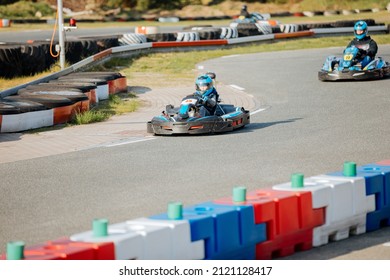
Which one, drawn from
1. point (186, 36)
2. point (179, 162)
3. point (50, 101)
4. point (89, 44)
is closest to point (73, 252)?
point (179, 162)

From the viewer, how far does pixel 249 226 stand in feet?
21.2

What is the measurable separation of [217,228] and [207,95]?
6338 mm

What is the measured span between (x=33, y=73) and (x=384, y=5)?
3215 cm

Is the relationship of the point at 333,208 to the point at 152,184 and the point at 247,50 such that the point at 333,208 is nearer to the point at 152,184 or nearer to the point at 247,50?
the point at 152,184

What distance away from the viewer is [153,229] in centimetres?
591

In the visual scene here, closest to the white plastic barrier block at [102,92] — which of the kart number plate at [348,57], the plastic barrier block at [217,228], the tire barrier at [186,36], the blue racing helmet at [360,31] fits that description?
the kart number plate at [348,57]

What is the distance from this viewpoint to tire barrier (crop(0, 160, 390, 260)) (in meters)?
5.73

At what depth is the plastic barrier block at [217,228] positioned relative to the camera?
617 cm

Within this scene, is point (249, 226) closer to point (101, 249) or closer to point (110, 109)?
point (101, 249)

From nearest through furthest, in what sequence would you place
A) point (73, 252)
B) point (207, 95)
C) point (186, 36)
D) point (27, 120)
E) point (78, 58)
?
point (73, 252) → point (207, 95) → point (27, 120) → point (78, 58) → point (186, 36)

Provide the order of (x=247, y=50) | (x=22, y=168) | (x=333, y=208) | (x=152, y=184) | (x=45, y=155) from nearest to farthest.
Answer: (x=333, y=208)
(x=152, y=184)
(x=22, y=168)
(x=45, y=155)
(x=247, y=50)

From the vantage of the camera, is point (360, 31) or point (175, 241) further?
point (360, 31)

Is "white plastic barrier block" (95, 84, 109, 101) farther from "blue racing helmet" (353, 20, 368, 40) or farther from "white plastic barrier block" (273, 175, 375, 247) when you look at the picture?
"white plastic barrier block" (273, 175, 375, 247)

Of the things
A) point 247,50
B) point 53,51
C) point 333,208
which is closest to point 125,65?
point 53,51
